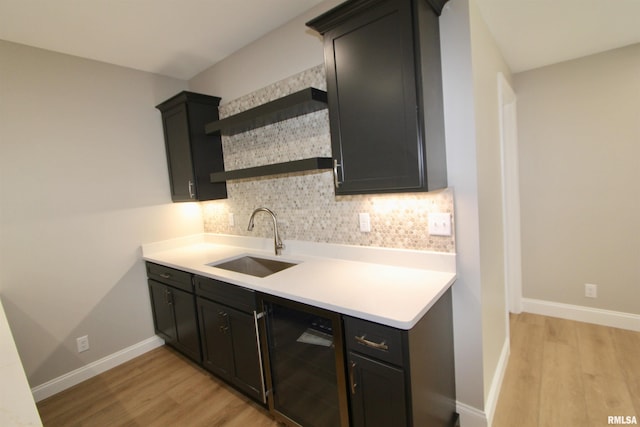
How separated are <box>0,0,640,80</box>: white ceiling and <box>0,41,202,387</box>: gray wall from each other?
269mm

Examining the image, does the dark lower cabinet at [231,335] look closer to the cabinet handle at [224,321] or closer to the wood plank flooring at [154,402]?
the cabinet handle at [224,321]

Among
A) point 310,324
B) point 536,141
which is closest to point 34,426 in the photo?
point 310,324

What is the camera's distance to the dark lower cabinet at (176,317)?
227 centimetres

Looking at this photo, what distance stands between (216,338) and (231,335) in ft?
0.72

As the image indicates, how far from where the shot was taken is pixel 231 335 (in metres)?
1.92

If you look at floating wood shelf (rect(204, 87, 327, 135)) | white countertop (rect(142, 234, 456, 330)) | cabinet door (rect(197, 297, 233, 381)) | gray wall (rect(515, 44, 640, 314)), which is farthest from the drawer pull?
gray wall (rect(515, 44, 640, 314))

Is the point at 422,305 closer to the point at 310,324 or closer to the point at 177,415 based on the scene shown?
the point at 310,324

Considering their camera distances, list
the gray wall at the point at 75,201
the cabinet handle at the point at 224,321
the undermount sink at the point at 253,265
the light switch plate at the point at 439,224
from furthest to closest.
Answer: the undermount sink at the point at 253,265 → the gray wall at the point at 75,201 → the cabinet handle at the point at 224,321 → the light switch plate at the point at 439,224

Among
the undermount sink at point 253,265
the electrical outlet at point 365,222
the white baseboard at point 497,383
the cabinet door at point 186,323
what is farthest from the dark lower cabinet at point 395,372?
the cabinet door at point 186,323

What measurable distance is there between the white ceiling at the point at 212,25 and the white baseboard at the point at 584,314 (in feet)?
7.25

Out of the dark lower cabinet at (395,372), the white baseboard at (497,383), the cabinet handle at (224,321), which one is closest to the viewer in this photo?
the dark lower cabinet at (395,372)

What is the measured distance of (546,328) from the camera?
2.66 meters

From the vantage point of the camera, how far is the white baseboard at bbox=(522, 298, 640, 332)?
2.50 m

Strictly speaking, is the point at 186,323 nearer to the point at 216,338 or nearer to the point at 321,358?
the point at 216,338
